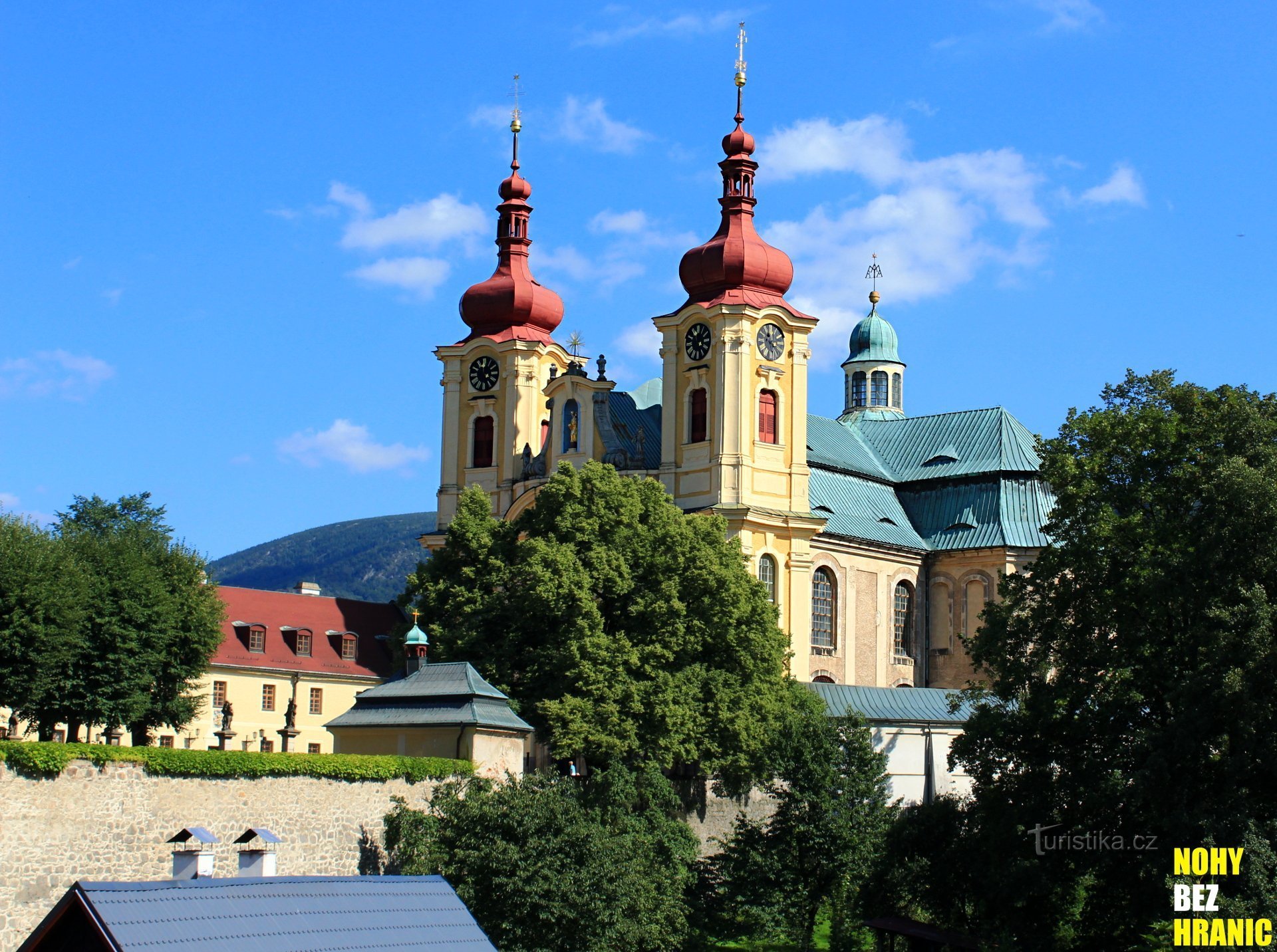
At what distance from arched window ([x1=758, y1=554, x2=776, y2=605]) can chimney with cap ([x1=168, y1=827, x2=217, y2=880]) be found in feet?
98.5

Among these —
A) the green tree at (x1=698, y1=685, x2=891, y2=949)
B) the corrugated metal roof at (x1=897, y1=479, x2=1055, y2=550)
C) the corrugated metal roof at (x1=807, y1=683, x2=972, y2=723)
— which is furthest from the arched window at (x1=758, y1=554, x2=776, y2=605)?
the green tree at (x1=698, y1=685, x2=891, y2=949)

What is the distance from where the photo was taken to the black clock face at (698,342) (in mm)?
58531

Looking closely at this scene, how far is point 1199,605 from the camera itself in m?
30.8

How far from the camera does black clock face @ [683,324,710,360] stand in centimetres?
5853

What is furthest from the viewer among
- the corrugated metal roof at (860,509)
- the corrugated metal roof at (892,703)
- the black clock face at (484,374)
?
the black clock face at (484,374)

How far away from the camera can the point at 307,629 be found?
204 ft

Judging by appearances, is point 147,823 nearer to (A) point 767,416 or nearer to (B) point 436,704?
(B) point 436,704

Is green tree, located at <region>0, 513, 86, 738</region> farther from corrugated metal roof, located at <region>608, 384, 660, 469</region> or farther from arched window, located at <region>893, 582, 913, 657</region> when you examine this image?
arched window, located at <region>893, 582, 913, 657</region>

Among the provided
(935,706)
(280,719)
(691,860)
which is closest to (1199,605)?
(691,860)

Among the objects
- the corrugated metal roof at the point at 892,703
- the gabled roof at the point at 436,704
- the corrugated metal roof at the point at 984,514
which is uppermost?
the corrugated metal roof at the point at 984,514

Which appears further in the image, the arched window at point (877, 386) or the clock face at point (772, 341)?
the arched window at point (877, 386)

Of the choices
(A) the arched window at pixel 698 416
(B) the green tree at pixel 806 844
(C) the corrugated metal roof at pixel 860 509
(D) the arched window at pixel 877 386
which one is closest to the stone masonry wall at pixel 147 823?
(B) the green tree at pixel 806 844

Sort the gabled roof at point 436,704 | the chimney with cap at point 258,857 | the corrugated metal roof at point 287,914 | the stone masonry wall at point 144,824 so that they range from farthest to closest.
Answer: the gabled roof at point 436,704
the stone masonry wall at point 144,824
the chimney with cap at point 258,857
the corrugated metal roof at point 287,914

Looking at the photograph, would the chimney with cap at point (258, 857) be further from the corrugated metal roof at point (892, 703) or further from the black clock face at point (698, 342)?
the black clock face at point (698, 342)
